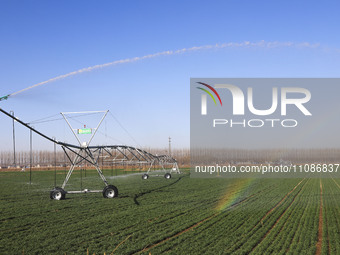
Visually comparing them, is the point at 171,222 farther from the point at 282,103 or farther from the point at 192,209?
the point at 282,103

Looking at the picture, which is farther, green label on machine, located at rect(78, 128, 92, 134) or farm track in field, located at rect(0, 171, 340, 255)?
green label on machine, located at rect(78, 128, 92, 134)

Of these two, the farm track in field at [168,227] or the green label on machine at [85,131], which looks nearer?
the farm track in field at [168,227]

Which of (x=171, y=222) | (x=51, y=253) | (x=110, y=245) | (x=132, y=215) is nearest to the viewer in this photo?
(x=51, y=253)

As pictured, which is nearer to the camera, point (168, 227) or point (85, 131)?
point (168, 227)

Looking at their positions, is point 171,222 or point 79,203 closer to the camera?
point 171,222

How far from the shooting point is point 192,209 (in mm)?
20000

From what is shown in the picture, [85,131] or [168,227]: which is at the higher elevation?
[85,131]

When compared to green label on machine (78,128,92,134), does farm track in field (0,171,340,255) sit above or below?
below

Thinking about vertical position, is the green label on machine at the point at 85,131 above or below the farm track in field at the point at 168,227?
above

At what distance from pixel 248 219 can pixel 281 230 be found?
253 centimetres

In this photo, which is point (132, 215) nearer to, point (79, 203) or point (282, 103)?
point (79, 203)

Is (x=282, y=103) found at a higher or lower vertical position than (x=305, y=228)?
higher

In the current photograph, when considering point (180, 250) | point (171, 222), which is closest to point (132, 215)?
point (171, 222)

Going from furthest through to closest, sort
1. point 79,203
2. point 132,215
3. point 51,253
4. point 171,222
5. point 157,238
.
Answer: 1. point 79,203
2. point 132,215
3. point 171,222
4. point 157,238
5. point 51,253
